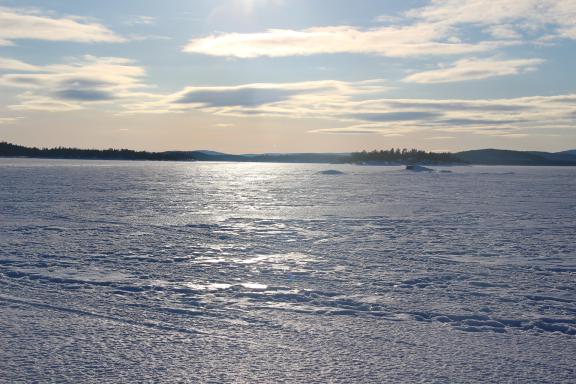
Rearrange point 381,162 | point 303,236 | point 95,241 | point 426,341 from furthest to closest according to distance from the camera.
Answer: point 381,162, point 303,236, point 95,241, point 426,341

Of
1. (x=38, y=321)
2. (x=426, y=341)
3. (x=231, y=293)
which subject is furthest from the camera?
(x=231, y=293)

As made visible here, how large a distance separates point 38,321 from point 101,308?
73 cm

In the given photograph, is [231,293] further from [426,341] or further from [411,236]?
[411,236]

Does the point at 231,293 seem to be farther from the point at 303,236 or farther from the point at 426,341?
the point at 303,236

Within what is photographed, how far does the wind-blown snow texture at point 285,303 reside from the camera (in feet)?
14.8

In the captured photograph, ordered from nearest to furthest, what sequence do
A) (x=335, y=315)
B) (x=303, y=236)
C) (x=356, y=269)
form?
(x=335, y=315) → (x=356, y=269) → (x=303, y=236)

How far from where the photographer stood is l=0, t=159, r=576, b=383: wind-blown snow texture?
4500 mm

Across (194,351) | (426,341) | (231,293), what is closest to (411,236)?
(231,293)

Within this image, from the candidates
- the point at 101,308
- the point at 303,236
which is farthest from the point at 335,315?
the point at 303,236

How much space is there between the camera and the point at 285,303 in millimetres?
6551

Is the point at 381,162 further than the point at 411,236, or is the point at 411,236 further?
the point at 381,162

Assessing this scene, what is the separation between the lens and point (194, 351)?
4.82m

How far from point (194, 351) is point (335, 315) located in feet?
5.87

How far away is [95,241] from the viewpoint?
11.2 metres
